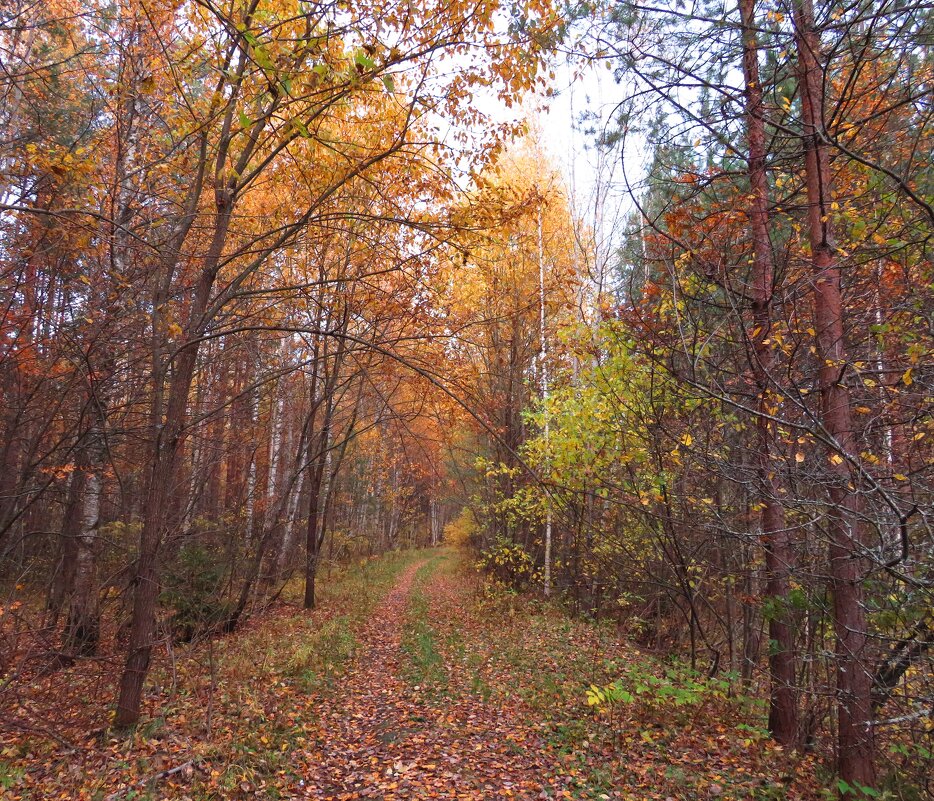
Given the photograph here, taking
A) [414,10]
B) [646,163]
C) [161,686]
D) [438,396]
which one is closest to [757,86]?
[646,163]

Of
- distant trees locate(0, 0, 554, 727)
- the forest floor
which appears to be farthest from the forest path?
distant trees locate(0, 0, 554, 727)

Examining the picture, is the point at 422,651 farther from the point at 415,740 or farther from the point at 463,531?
the point at 463,531

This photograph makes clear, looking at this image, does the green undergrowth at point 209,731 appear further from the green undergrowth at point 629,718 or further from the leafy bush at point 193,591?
the green undergrowth at point 629,718

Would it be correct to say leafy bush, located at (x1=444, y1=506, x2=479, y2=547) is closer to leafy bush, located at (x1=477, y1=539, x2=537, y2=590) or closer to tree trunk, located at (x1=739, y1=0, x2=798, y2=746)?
leafy bush, located at (x1=477, y1=539, x2=537, y2=590)

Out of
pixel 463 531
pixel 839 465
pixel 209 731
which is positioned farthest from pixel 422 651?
pixel 463 531

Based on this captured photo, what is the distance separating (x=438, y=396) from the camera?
980 cm

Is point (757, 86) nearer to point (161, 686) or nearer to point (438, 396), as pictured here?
point (438, 396)

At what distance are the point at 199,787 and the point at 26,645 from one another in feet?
10.4


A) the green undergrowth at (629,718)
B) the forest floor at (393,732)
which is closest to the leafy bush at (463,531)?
the green undergrowth at (629,718)

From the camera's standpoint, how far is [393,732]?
5965 mm

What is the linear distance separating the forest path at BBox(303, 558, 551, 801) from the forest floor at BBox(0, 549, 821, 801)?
0.02 meters

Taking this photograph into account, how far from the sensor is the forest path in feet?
15.7

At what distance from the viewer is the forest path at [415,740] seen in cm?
479

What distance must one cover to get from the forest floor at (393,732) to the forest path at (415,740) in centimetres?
2
